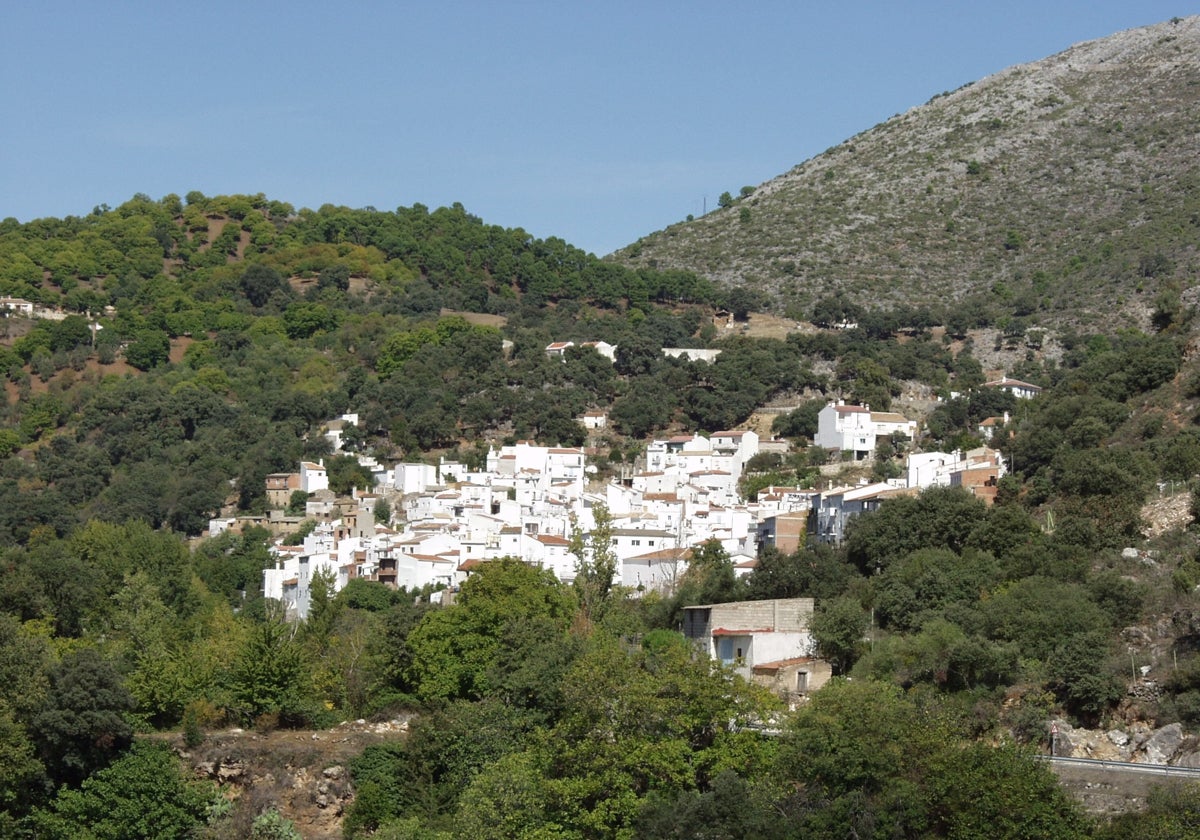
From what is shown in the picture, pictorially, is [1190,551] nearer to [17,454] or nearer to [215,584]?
[215,584]

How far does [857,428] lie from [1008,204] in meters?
48.4

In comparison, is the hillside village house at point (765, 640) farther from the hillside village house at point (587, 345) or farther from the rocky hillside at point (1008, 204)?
the rocky hillside at point (1008, 204)

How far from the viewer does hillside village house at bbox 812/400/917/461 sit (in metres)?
73.6

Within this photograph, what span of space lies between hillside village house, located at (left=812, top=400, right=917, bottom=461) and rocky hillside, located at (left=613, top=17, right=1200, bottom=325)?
20.4 metres

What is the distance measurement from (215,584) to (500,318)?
4593 centimetres

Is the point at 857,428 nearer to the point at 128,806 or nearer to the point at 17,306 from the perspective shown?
the point at 128,806

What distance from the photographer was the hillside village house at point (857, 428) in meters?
73.6

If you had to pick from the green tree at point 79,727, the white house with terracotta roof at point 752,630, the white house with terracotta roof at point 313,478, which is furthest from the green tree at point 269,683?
the white house with terracotta roof at point 313,478

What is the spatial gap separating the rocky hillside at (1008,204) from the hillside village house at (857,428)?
2045 centimetres

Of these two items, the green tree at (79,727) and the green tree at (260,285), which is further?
the green tree at (260,285)

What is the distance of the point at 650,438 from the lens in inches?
3211

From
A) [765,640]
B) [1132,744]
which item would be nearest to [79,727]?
[765,640]

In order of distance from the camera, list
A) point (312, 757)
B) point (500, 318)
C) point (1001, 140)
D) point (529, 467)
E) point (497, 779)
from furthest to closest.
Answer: point (1001, 140) < point (500, 318) < point (529, 467) < point (312, 757) < point (497, 779)

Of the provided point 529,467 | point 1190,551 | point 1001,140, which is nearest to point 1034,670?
point 1190,551
